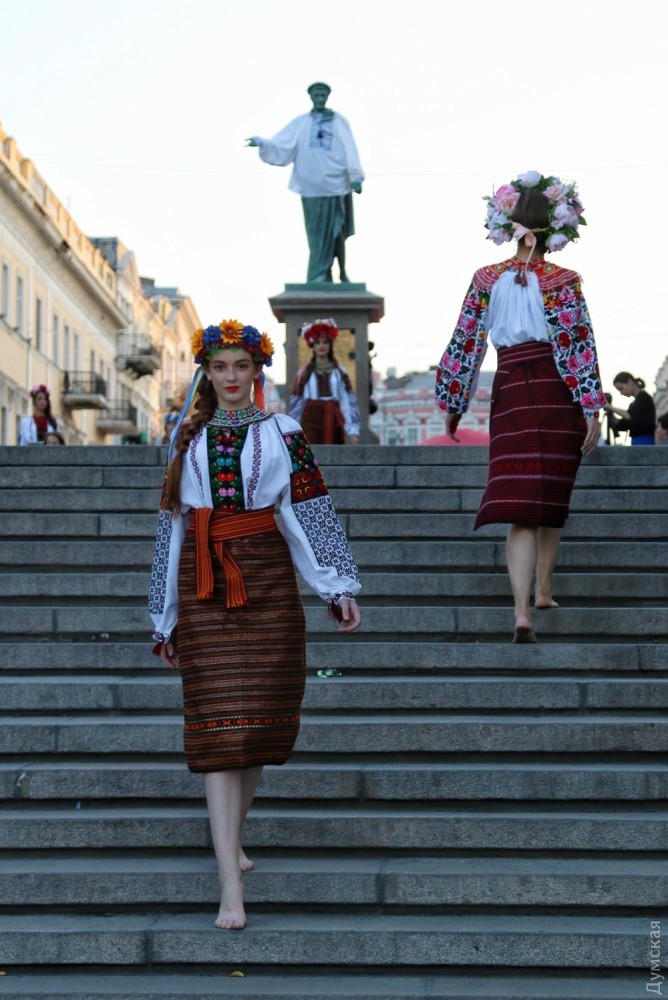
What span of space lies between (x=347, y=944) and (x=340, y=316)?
12.8 m

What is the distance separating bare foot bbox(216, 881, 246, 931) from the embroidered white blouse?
2.66 ft

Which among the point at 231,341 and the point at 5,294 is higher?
the point at 5,294

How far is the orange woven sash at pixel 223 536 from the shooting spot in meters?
4.94

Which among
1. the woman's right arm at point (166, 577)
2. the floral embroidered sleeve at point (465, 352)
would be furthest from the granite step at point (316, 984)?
the floral embroidered sleeve at point (465, 352)

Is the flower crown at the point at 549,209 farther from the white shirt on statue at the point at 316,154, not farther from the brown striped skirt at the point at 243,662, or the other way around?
the white shirt on statue at the point at 316,154

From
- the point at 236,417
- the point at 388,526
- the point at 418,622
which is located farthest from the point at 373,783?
the point at 388,526

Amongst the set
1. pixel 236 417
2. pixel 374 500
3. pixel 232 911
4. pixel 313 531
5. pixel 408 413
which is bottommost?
pixel 232 911

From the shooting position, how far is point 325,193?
17.4 metres

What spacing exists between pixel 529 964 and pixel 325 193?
13423mm

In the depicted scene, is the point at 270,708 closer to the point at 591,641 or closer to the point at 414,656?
the point at 414,656

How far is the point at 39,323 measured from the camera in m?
46.1

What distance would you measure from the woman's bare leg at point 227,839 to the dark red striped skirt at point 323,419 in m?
9.16

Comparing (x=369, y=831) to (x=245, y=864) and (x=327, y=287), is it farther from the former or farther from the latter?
(x=327, y=287)

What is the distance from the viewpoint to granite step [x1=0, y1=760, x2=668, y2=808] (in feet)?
18.3
